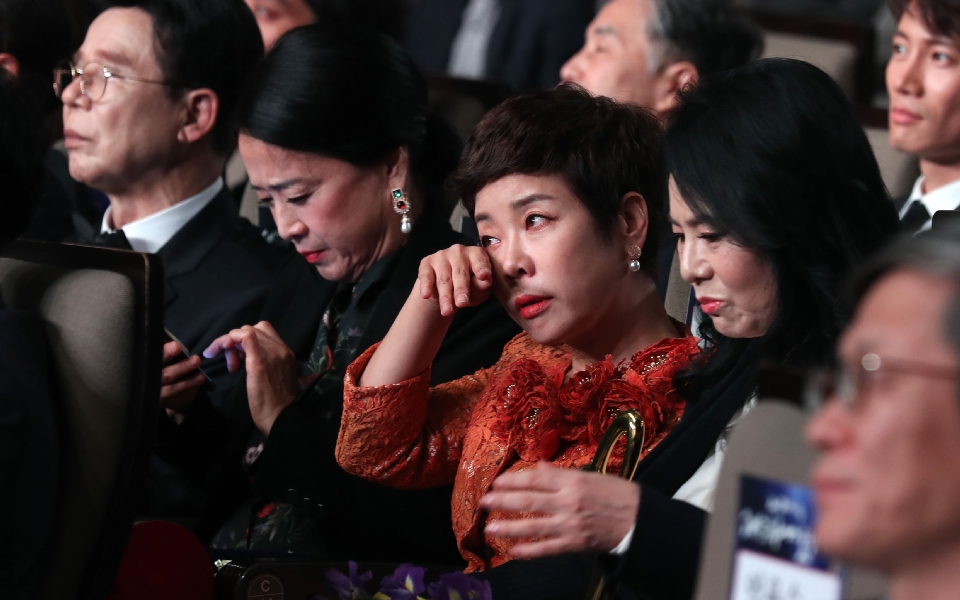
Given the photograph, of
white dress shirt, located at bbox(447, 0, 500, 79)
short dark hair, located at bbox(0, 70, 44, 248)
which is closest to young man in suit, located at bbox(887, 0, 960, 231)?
short dark hair, located at bbox(0, 70, 44, 248)

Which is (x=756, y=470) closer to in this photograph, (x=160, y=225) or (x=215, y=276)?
(x=215, y=276)

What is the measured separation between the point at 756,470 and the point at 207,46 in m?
1.96

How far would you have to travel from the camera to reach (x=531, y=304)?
5.58 feet

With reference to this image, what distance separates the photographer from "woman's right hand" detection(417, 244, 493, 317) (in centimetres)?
172

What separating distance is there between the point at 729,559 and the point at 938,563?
10.5 inches

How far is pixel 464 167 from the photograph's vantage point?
5.86ft

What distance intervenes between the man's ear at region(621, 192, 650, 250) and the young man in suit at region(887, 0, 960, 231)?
1119 millimetres

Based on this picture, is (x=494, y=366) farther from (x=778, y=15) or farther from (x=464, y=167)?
(x=778, y=15)

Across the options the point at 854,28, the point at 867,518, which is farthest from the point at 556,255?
the point at 854,28

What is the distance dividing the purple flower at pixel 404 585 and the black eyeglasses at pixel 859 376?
56 centimetres

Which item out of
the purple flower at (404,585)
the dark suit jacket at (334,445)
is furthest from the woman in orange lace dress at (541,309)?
the purple flower at (404,585)

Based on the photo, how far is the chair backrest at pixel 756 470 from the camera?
1.01 metres

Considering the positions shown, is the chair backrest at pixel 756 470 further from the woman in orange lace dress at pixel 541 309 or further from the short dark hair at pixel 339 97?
the short dark hair at pixel 339 97

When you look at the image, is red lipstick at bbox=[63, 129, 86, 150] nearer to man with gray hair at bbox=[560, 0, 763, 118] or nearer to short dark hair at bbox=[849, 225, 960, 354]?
man with gray hair at bbox=[560, 0, 763, 118]
